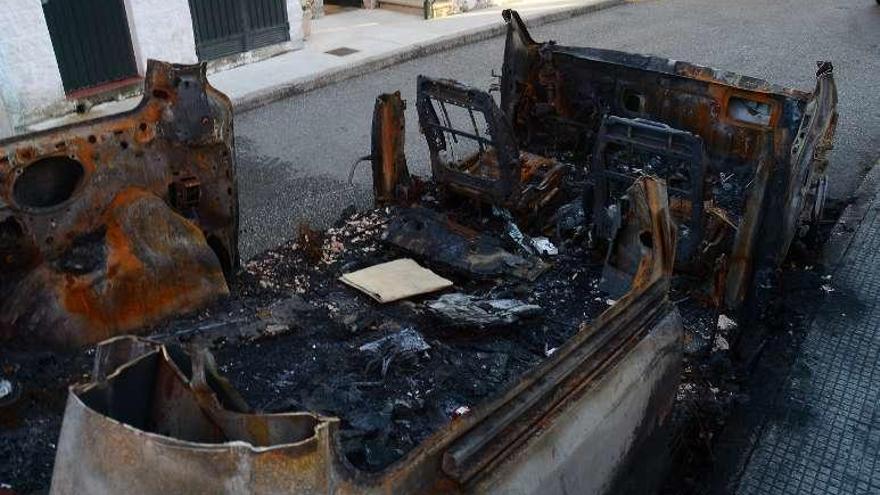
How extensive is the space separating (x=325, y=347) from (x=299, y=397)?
1.48 feet

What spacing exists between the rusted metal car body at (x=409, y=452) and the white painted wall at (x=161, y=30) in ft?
26.0

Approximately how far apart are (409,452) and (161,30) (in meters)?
8.65

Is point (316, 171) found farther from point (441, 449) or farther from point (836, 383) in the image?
point (441, 449)

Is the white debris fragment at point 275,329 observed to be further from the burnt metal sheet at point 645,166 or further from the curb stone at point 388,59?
the curb stone at point 388,59

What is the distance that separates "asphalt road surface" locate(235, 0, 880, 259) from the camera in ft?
21.7

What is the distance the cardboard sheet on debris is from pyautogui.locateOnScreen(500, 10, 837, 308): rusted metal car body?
1115 millimetres

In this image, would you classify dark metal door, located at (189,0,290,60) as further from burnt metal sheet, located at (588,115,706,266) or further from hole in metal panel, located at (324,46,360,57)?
burnt metal sheet, located at (588,115,706,266)

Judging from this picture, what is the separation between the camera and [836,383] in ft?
13.6

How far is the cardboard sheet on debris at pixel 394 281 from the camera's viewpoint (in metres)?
4.22

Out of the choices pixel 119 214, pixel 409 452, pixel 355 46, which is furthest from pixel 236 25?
pixel 409 452

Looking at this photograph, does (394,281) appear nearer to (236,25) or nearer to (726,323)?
(726,323)

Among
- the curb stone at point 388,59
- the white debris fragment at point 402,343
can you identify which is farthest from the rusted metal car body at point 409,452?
the curb stone at point 388,59

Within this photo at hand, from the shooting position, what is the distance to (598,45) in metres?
11.4

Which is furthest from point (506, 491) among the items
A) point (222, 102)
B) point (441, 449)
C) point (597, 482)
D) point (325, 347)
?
point (222, 102)
